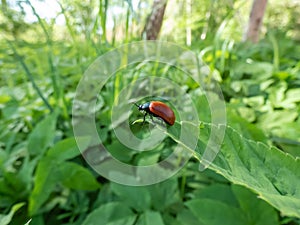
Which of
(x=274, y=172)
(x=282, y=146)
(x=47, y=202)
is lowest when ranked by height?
(x=47, y=202)

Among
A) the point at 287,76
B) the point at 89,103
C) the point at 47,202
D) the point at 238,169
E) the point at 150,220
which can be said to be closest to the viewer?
the point at 238,169

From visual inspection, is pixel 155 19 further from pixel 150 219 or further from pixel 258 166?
pixel 258 166

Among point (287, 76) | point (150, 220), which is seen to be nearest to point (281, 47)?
point (287, 76)

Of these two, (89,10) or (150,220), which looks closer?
(150,220)

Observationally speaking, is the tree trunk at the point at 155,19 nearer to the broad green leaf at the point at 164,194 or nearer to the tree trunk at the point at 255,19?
the broad green leaf at the point at 164,194

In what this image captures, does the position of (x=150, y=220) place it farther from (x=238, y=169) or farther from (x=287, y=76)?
(x=287, y=76)

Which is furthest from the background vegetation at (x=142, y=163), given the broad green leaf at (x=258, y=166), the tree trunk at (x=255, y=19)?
the tree trunk at (x=255, y=19)

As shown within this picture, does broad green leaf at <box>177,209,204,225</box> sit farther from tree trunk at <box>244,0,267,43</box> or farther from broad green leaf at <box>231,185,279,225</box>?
tree trunk at <box>244,0,267,43</box>
